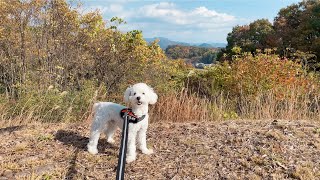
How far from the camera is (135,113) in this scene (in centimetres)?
383

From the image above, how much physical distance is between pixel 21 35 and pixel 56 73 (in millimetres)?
1181

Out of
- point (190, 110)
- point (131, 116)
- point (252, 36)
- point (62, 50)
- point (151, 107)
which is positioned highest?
point (252, 36)

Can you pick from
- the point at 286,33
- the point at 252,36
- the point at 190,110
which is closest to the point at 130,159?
the point at 190,110

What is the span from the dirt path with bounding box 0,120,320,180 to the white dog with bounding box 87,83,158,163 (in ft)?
0.43

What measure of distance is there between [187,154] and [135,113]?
73 centimetres

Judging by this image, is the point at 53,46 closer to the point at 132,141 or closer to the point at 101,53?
the point at 101,53

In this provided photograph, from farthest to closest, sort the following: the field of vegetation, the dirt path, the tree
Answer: the tree
the field of vegetation
the dirt path

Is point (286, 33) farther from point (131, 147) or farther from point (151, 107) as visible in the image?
point (131, 147)

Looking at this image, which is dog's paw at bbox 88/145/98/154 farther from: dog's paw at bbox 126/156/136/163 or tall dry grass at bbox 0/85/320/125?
tall dry grass at bbox 0/85/320/125

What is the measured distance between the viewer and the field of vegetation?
3.59 metres

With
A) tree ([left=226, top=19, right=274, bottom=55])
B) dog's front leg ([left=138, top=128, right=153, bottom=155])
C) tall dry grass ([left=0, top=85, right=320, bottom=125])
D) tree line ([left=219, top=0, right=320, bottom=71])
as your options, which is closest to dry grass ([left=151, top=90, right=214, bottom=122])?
tall dry grass ([left=0, top=85, right=320, bottom=125])

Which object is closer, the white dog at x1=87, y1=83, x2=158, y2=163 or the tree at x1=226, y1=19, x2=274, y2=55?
the white dog at x1=87, y1=83, x2=158, y2=163

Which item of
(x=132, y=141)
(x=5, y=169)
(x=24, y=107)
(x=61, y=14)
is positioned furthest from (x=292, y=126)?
(x=61, y=14)

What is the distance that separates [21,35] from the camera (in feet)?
26.6
